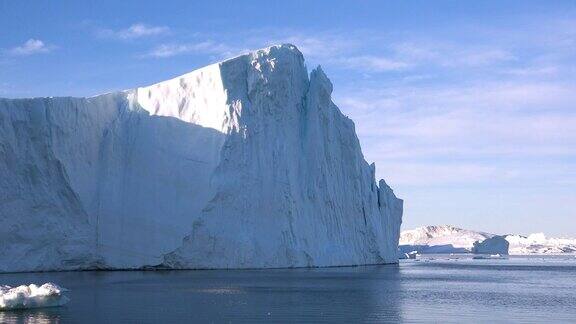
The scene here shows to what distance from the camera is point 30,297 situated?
13656mm

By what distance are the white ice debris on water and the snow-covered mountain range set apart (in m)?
68.3

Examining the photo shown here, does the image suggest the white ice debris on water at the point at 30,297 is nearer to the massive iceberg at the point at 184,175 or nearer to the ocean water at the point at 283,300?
the ocean water at the point at 283,300

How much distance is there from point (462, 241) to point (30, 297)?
292ft

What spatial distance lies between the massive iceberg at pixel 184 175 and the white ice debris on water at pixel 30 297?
33.8 ft

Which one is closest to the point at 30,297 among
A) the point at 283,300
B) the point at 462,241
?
the point at 283,300

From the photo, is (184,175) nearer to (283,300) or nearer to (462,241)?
(283,300)

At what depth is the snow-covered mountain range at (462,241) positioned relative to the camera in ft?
291

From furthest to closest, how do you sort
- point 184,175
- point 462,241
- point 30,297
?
point 462,241, point 184,175, point 30,297

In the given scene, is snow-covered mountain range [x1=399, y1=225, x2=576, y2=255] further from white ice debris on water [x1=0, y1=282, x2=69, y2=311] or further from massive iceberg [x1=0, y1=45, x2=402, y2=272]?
white ice debris on water [x1=0, y1=282, x2=69, y2=311]

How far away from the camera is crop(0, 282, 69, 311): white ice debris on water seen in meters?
13.4

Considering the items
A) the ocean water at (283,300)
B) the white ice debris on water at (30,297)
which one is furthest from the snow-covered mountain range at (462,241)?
the white ice debris on water at (30,297)

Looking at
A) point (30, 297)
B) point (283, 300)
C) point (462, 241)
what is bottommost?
point (283, 300)

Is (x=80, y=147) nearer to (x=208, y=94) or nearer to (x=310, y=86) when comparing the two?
(x=208, y=94)

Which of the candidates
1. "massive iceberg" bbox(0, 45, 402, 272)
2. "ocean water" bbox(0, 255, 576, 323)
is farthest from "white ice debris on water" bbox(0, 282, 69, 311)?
"massive iceberg" bbox(0, 45, 402, 272)
